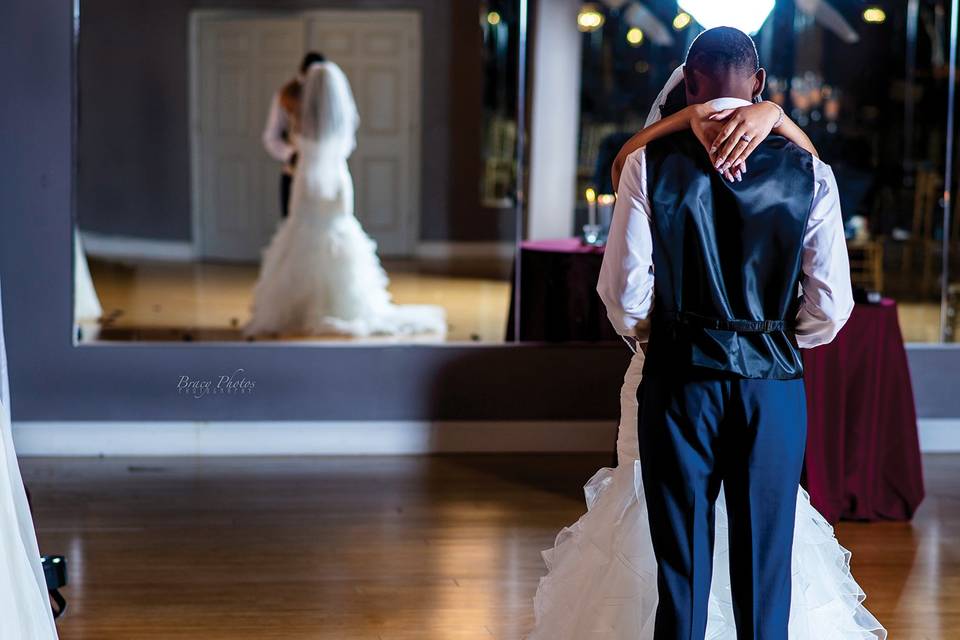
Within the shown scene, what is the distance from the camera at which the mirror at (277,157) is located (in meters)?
5.27

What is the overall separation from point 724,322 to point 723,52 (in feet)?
1.72

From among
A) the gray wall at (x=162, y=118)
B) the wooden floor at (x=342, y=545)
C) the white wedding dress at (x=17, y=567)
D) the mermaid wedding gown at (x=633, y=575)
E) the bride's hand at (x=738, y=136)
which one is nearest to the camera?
the bride's hand at (x=738, y=136)

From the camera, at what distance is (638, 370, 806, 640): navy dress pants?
2426mm

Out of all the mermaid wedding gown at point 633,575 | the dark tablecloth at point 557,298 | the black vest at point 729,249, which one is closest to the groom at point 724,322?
the black vest at point 729,249

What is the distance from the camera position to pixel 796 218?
92.8 inches

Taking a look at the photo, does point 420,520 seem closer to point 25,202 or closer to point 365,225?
point 365,225

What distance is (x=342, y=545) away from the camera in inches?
163

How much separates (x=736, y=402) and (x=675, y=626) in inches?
18.5

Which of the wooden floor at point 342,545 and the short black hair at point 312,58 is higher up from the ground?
the short black hair at point 312,58

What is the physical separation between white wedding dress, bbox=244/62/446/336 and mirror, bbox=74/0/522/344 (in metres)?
0.01

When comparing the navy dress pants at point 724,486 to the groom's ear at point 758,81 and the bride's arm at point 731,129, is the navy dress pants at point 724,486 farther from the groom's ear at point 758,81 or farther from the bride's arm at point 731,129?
the groom's ear at point 758,81

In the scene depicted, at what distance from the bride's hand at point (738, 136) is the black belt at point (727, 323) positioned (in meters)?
0.29

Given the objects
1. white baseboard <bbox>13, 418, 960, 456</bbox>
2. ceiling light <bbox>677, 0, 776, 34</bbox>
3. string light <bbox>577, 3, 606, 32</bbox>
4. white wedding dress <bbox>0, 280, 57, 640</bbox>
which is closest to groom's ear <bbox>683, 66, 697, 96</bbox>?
white wedding dress <bbox>0, 280, 57, 640</bbox>

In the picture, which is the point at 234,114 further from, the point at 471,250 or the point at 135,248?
the point at 471,250
